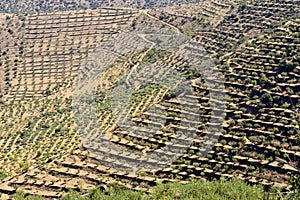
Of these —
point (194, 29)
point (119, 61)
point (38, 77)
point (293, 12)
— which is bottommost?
point (38, 77)

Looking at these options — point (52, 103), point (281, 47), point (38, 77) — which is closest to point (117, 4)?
point (38, 77)

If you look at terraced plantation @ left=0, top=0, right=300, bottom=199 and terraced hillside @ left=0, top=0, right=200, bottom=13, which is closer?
terraced plantation @ left=0, top=0, right=300, bottom=199

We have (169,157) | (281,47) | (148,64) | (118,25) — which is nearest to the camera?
(169,157)

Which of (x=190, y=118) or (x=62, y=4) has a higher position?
(x=190, y=118)

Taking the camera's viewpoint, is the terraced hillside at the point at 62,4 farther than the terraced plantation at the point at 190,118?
Yes

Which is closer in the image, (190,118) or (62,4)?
(190,118)

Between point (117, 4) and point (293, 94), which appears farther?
point (117, 4)

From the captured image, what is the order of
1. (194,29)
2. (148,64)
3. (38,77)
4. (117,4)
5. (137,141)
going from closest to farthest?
(137,141) < (148,64) < (194,29) < (38,77) < (117,4)

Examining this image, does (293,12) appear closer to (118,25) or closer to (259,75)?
(259,75)
